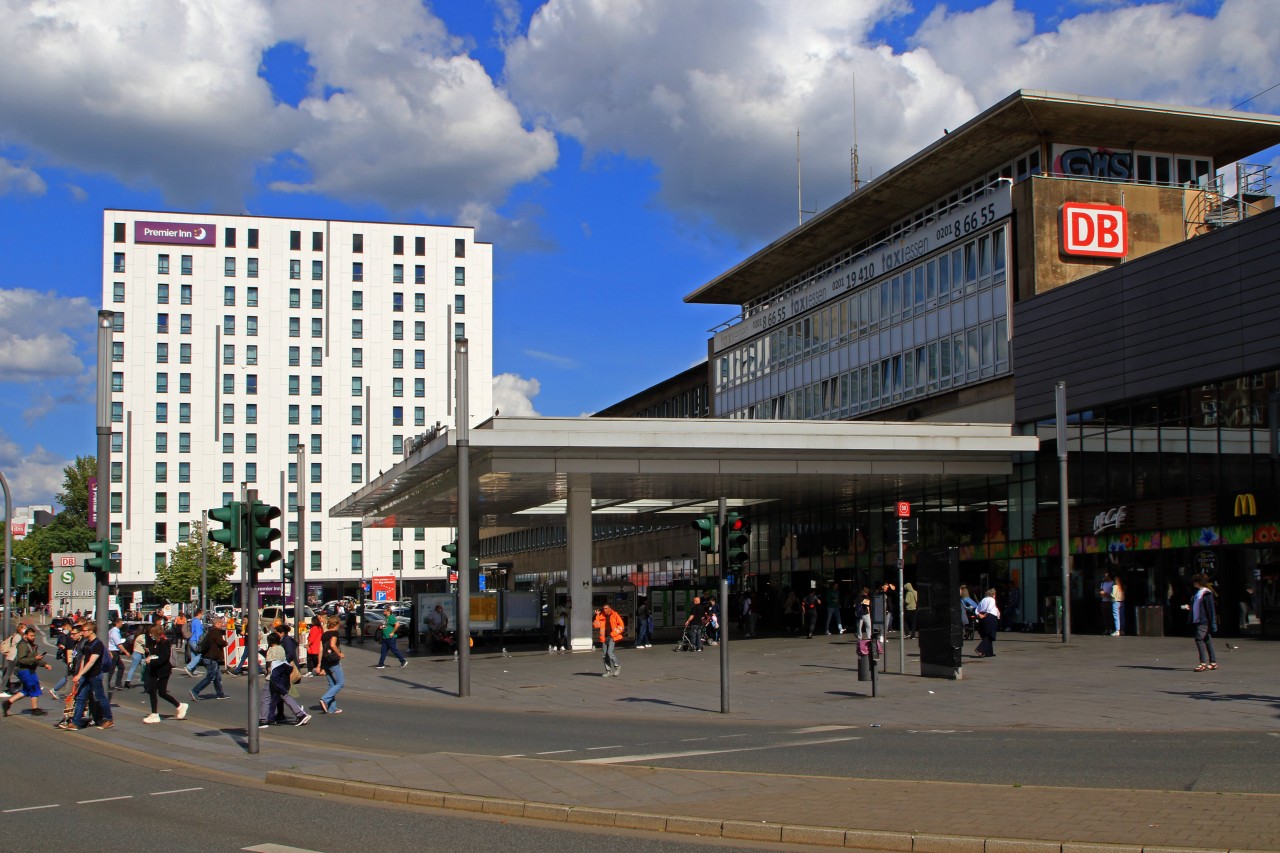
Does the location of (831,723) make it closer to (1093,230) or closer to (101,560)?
(101,560)

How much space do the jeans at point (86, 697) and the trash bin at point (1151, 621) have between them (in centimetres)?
2644

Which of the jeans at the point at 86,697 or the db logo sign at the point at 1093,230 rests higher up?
the db logo sign at the point at 1093,230

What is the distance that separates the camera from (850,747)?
15281 millimetres

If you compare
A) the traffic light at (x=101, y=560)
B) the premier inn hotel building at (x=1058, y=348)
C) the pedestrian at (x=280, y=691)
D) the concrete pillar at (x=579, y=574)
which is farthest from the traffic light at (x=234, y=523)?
the concrete pillar at (x=579, y=574)

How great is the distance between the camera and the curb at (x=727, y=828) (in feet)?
27.9

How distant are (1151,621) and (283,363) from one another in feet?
259

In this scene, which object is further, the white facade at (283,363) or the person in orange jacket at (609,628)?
the white facade at (283,363)

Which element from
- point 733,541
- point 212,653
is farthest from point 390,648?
point 733,541

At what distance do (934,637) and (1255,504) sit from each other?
1186cm

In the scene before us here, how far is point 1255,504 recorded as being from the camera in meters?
31.5

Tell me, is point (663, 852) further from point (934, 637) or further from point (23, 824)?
point (934, 637)

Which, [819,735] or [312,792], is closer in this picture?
[312,792]

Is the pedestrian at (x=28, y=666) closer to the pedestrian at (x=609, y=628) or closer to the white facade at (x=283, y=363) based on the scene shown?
the pedestrian at (x=609, y=628)

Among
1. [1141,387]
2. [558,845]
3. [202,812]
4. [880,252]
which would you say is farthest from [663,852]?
Answer: [880,252]
